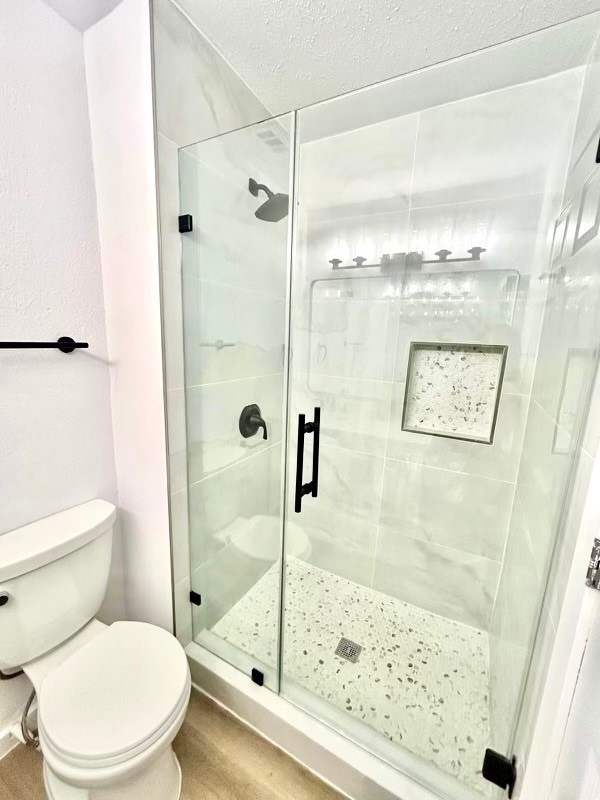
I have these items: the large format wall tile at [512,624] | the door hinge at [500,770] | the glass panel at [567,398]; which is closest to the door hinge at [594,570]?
the glass panel at [567,398]

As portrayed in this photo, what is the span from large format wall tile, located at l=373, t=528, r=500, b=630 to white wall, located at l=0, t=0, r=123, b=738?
1.43 metres

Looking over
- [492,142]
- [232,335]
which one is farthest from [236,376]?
[492,142]

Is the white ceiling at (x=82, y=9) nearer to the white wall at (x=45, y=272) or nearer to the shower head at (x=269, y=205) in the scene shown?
the white wall at (x=45, y=272)

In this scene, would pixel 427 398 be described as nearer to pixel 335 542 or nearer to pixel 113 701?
pixel 335 542

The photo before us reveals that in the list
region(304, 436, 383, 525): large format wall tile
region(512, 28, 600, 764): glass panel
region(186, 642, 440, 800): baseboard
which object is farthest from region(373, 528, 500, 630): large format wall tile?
region(186, 642, 440, 800): baseboard

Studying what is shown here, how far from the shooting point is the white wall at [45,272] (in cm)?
91

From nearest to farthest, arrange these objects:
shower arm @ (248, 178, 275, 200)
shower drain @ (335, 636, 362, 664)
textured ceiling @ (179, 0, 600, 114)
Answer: textured ceiling @ (179, 0, 600, 114) → shower arm @ (248, 178, 275, 200) → shower drain @ (335, 636, 362, 664)

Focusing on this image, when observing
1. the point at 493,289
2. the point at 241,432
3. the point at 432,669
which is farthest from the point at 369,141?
the point at 432,669

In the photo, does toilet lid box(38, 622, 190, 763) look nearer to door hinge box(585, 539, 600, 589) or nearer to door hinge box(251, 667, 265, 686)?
door hinge box(251, 667, 265, 686)

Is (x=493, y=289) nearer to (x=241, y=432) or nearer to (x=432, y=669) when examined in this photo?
(x=241, y=432)

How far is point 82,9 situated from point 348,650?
95.6 inches

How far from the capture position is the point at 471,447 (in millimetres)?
1426

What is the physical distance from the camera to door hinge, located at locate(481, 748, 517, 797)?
34.0 inches

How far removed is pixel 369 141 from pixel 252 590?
7.05ft
